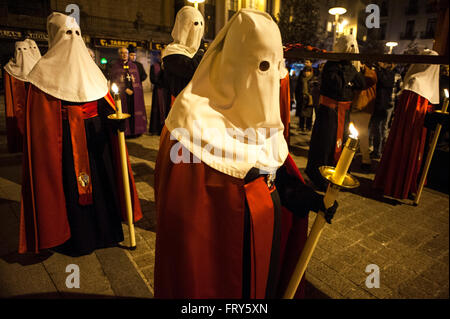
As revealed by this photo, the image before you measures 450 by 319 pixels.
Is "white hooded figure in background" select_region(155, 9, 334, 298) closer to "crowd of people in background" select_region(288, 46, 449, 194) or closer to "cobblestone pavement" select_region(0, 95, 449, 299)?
"cobblestone pavement" select_region(0, 95, 449, 299)

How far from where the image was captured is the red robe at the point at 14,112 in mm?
6598

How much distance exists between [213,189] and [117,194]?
214cm

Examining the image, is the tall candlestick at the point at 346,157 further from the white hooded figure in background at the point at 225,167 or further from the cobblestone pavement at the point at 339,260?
the cobblestone pavement at the point at 339,260

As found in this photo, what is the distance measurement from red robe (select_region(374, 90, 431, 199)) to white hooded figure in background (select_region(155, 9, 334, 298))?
3.84 metres

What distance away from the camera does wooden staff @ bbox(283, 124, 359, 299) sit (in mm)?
1310

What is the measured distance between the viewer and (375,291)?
2.81m

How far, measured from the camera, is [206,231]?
1.67 metres

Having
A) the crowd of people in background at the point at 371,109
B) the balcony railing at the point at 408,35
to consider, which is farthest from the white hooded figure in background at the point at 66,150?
the balcony railing at the point at 408,35

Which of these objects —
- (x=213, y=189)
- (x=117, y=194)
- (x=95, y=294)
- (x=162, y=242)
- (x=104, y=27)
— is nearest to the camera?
(x=213, y=189)

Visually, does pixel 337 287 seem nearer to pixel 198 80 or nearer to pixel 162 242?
pixel 162 242

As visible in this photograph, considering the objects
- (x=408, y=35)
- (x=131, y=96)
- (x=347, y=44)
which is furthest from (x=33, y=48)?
(x=408, y=35)

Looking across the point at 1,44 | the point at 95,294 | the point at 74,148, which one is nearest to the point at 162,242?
the point at 95,294

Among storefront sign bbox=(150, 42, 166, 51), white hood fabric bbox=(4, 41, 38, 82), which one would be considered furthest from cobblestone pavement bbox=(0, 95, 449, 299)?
storefront sign bbox=(150, 42, 166, 51)
